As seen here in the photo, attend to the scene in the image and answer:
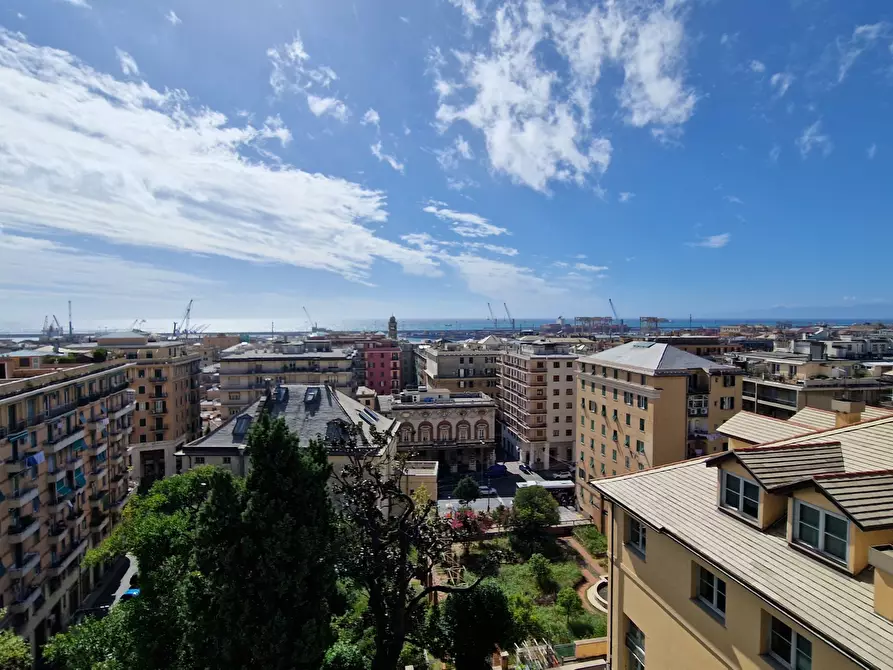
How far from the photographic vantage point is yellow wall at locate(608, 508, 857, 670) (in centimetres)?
1072

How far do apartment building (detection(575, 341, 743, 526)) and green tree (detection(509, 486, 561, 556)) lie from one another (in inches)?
304

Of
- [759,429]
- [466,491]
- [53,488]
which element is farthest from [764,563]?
[53,488]

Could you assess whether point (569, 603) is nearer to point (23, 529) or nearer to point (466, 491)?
point (466, 491)

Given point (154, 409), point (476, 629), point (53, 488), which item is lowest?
point (476, 629)

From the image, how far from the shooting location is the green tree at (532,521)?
41.3 m

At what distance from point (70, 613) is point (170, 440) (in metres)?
29.4

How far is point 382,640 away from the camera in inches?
802

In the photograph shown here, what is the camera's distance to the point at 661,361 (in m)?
42.4

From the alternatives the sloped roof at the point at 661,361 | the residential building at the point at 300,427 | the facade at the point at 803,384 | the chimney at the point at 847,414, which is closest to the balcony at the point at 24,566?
the residential building at the point at 300,427

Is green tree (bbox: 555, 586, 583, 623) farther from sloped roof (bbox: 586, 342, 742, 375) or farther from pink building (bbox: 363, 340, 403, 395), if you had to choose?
pink building (bbox: 363, 340, 403, 395)

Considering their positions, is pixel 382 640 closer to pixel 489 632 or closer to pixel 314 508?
pixel 489 632

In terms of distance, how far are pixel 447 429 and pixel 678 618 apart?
54.4 metres

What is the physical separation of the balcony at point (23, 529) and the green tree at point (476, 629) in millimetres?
26481

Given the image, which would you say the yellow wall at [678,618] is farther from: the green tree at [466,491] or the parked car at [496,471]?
the parked car at [496,471]
